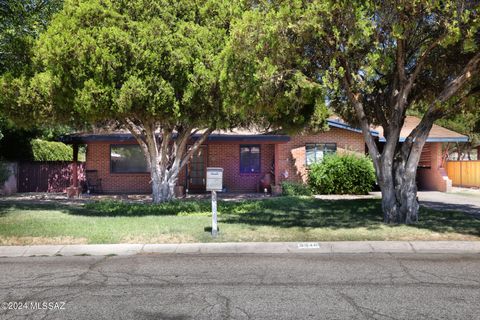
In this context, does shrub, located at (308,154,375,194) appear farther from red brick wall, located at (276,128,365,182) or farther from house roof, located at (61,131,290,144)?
house roof, located at (61,131,290,144)

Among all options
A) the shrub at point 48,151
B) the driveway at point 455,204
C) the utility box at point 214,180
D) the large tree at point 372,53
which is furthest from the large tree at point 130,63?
the shrub at point 48,151

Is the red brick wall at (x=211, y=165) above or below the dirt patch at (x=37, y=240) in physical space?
above

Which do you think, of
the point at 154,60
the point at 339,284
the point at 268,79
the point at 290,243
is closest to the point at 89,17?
the point at 154,60

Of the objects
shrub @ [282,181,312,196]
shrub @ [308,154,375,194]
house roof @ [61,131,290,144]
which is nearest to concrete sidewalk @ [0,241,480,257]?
shrub @ [282,181,312,196]

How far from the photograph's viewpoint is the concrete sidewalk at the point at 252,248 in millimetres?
8719

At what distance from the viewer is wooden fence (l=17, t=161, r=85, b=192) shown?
23.7 m

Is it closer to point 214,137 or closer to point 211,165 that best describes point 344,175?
point 214,137

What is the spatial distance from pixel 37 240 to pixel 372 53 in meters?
8.91

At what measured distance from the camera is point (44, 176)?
23906 millimetres

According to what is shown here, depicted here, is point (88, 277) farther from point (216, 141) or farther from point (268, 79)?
point (216, 141)

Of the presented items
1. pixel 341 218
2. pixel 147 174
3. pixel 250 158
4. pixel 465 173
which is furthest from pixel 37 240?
pixel 465 173

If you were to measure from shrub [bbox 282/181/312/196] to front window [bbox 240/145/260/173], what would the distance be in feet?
9.31

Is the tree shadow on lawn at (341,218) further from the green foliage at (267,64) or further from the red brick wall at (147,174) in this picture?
the red brick wall at (147,174)

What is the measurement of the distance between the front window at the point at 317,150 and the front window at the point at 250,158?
2.60m
